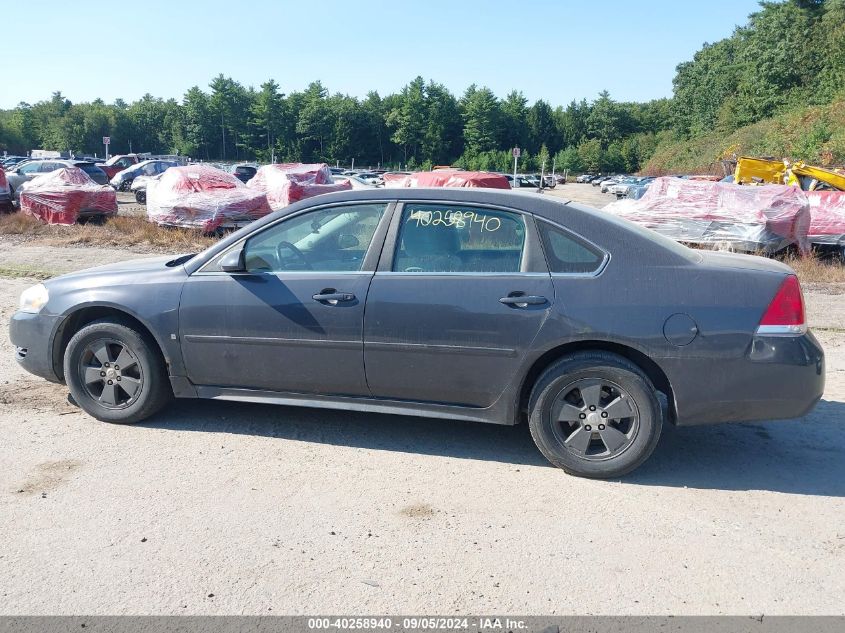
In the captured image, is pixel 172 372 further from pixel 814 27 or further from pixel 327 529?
pixel 814 27

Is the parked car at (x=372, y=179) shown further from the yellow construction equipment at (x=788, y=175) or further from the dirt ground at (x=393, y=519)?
the dirt ground at (x=393, y=519)

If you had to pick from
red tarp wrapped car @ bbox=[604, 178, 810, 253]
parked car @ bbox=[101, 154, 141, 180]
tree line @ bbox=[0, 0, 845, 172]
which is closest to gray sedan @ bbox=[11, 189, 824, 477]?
red tarp wrapped car @ bbox=[604, 178, 810, 253]

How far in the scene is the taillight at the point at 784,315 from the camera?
4203mm

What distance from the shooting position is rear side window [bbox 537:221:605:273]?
14.6 feet

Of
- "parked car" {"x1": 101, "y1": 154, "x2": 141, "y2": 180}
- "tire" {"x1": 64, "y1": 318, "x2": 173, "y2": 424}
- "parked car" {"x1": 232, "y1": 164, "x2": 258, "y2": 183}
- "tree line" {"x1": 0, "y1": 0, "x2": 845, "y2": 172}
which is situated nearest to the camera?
"tire" {"x1": 64, "y1": 318, "x2": 173, "y2": 424}

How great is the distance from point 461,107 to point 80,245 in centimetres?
10321

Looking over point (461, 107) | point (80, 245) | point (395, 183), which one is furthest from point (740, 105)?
point (80, 245)

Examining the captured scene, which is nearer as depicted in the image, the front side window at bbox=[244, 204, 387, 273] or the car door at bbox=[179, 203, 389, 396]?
the car door at bbox=[179, 203, 389, 396]

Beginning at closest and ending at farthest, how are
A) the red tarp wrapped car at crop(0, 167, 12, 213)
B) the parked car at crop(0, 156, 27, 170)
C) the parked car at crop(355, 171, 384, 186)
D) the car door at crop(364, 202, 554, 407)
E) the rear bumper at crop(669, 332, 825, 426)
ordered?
the rear bumper at crop(669, 332, 825, 426) < the car door at crop(364, 202, 554, 407) < the red tarp wrapped car at crop(0, 167, 12, 213) < the parked car at crop(355, 171, 384, 186) < the parked car at crop(0, 156, 27, 170)

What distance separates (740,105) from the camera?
75.4 meters

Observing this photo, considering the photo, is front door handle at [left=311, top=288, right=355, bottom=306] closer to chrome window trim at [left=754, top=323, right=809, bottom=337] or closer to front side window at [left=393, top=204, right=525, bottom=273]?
front side window at [left=393, top=204, right=525, bottom=273]

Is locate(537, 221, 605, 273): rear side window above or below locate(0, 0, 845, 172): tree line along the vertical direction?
below

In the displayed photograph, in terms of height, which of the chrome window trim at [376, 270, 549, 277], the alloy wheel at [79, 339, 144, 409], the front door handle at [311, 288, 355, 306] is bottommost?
the alloy wheel at [79, 339, 144, 409]

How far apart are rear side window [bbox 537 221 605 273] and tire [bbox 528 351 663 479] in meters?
0.51
